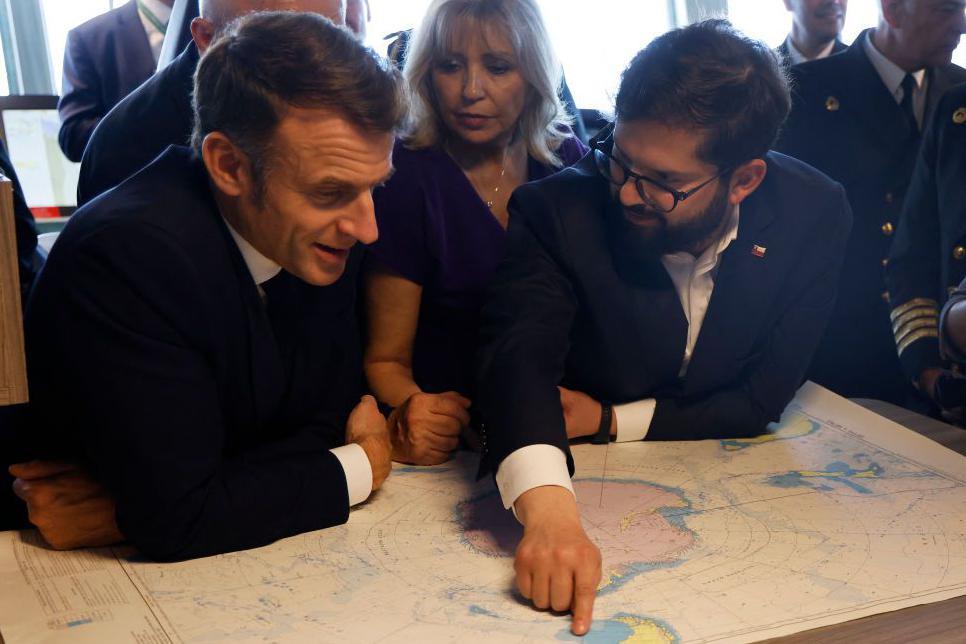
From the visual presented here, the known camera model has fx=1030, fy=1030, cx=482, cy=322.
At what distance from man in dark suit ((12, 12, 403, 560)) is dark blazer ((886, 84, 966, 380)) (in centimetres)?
158

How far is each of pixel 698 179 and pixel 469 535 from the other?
0.88 meters

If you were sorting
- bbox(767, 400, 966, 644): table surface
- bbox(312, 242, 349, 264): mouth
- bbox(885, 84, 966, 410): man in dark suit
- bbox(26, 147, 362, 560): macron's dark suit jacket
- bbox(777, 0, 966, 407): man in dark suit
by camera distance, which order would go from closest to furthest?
1. bbox(767, 400, 966, 644): table surface
2. bbox(26, 147, 362, 560): macron's dark suit jacket
3. bbox(312, 242, 349, 264): mouth
4. bbox(885, 84, 966, 410): man in dark suit
5. bbox(777, 0, 966, 407): man in dark suit

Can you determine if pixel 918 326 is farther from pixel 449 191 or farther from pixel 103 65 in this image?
pixel 103 65

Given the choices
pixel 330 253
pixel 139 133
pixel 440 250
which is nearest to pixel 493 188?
pixel 440 250

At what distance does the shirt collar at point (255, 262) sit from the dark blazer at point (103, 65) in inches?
90.6

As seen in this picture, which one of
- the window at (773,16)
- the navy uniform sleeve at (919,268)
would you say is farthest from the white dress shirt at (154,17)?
the window at (773,16)

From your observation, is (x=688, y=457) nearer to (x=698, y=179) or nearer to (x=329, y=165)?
(x=698, y=179)

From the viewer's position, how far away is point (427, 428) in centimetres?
207

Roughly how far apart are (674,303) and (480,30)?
80cm

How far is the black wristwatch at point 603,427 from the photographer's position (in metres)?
2.17

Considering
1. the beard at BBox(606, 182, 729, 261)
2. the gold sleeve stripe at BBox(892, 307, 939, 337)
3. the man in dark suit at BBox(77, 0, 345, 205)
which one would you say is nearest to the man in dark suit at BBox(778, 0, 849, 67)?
the gold sleeve stripe at BBox(892, 307, 939, 337)

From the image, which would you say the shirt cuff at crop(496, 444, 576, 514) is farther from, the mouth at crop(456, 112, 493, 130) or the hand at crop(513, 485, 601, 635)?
the mouth at crop(456, 112, 493, 130)

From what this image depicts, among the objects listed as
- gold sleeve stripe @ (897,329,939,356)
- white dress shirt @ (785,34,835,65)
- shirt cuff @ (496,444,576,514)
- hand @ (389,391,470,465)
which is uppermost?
white dress shirt @ (785,34,835,65)

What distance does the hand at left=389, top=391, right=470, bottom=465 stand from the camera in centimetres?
206
